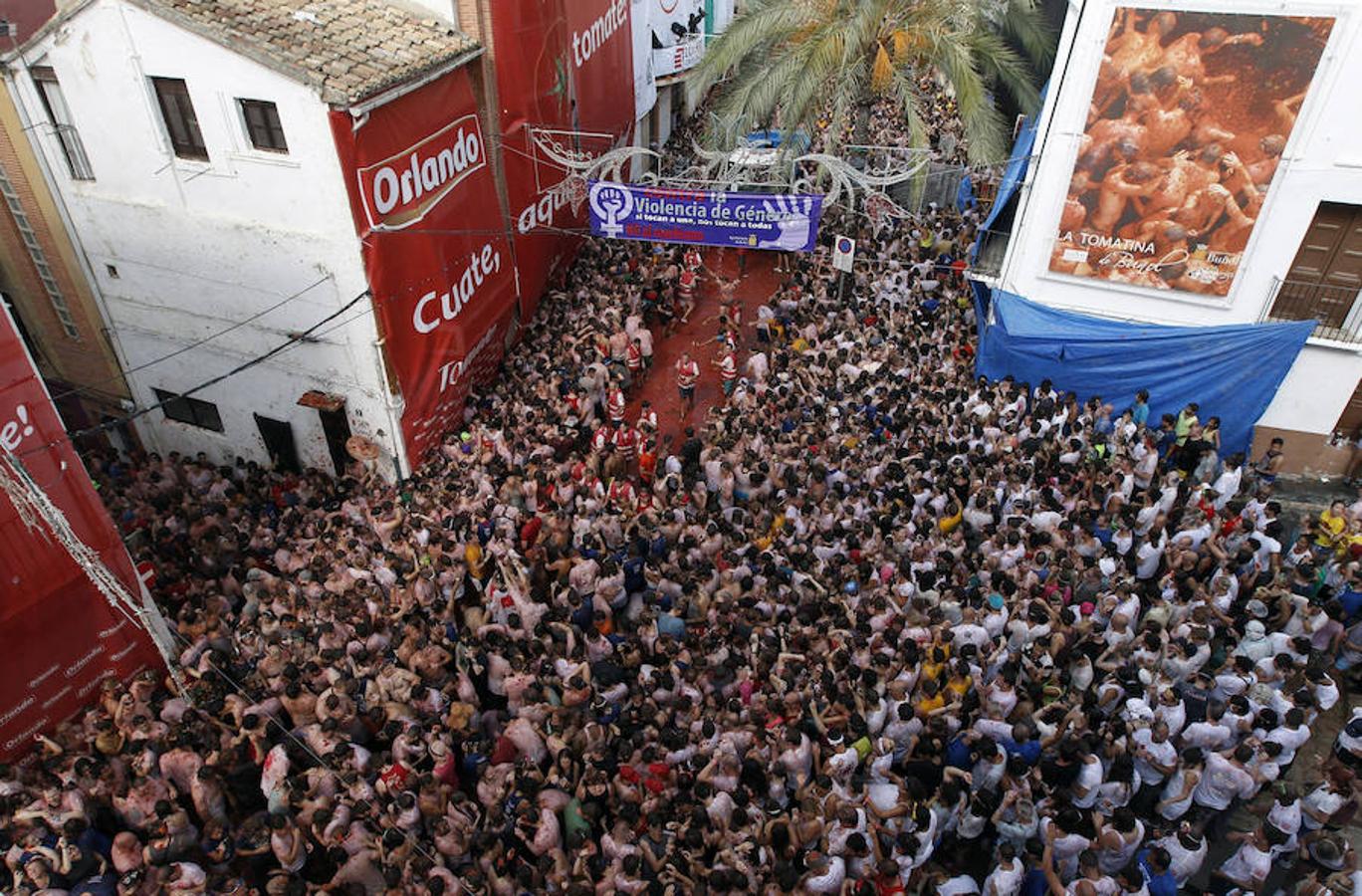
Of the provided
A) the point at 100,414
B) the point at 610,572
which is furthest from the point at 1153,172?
the point at 100,414

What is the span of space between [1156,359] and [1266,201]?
2505 mm

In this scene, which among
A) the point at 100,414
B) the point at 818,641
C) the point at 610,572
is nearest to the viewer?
the point at 818,641

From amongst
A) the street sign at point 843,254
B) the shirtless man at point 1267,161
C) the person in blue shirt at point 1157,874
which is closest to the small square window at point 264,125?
the street sign at point 843,254

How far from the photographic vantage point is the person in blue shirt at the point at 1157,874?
19.5 ft

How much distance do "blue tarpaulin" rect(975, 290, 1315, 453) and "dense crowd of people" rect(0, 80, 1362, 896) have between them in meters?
0.79

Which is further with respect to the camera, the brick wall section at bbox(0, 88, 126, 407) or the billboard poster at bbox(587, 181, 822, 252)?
the brick wall section at bbox(0, 88, 126, 407)

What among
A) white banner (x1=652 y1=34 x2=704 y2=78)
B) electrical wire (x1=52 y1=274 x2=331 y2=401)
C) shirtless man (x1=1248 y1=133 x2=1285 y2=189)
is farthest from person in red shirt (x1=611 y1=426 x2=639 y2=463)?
white banner (x1=652 y1=34 x2=704 y2=78)

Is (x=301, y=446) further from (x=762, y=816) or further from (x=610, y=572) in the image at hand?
(x=762, y=816)

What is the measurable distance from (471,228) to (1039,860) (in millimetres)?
11619

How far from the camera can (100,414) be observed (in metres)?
15.0

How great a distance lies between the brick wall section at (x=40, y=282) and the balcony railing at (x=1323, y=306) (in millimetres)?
17963

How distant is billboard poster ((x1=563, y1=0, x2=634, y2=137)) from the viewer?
1764 centimetres

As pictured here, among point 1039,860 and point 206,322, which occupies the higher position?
point 206,322

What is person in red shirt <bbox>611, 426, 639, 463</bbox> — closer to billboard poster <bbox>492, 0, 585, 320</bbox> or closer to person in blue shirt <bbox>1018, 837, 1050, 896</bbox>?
billboard poster <bbox>492, 0, 585, 320</bbox>
